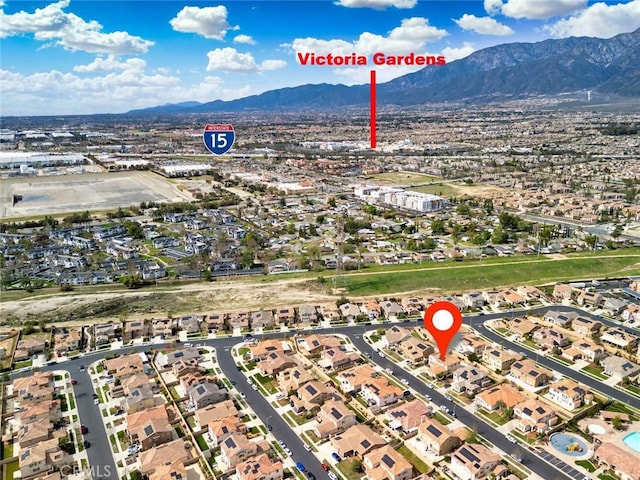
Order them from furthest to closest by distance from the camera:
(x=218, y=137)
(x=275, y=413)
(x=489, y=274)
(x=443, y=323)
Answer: (x=489, y=274) → (x=443, y=323) → (x=275, y=413) → (x=218, y=137)

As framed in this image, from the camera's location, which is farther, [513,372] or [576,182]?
[576,182]

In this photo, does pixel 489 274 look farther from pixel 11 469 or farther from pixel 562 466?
pixel 11 469

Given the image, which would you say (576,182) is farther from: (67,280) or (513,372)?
(67,280)

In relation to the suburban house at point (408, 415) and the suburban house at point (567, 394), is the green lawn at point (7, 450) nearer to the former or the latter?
the suburban house at point (408, 415)

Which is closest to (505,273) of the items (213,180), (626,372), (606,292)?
(606,292)
